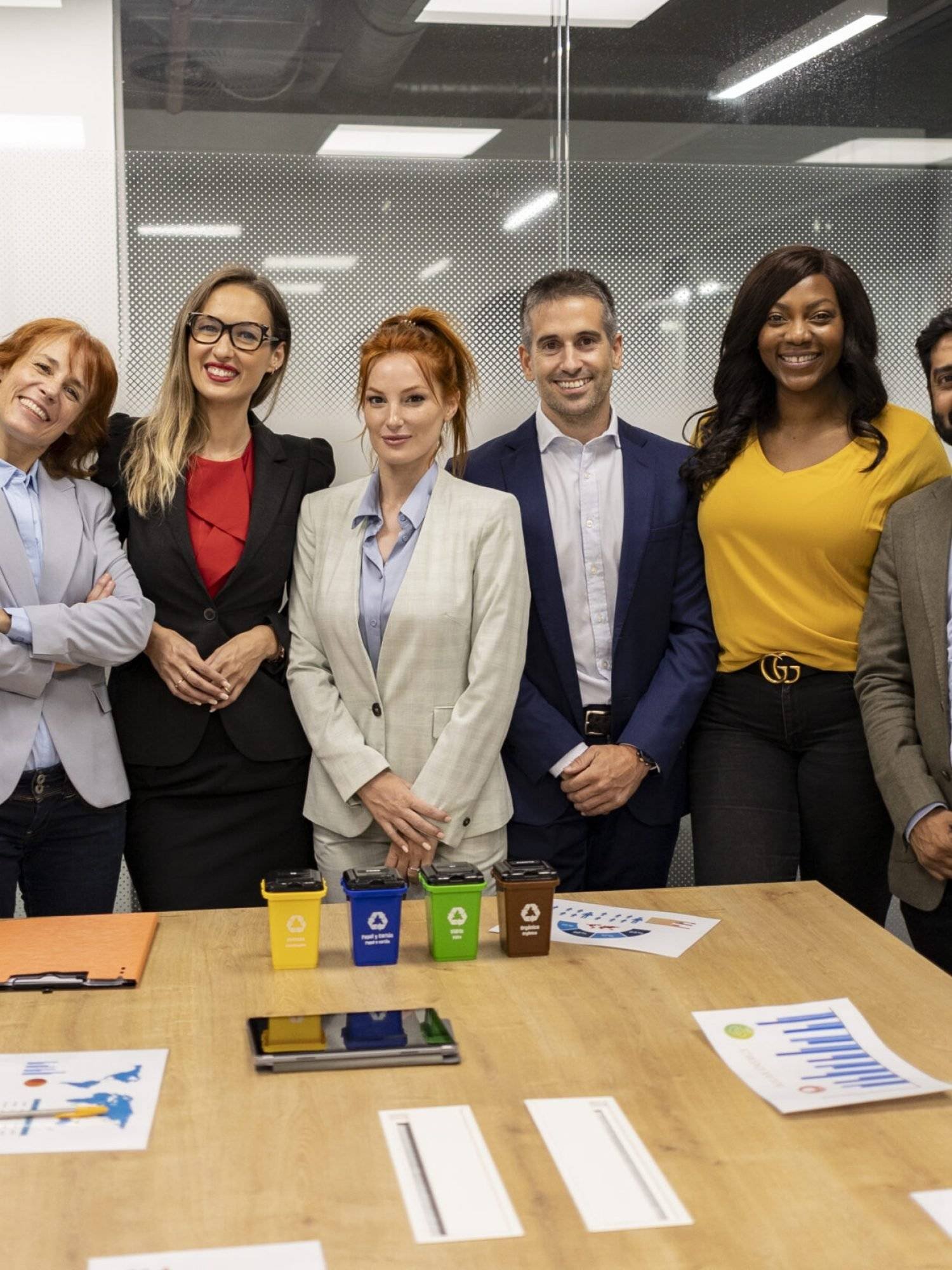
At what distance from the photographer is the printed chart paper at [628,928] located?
6.98 feet

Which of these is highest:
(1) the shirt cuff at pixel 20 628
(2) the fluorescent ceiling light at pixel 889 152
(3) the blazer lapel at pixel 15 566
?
(2) the fluorescent ceiling light at pixel 889 152

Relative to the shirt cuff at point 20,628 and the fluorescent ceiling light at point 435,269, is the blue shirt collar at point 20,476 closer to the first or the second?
the shirt cuff at point 20,628

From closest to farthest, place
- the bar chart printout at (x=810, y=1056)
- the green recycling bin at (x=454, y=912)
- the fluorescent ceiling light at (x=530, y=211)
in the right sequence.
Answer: the bar chart printout at (x=810, y=1056)
the green recycling bin at (x=454, y=912)
the fluorescent ceiling light at (x=530, y=211)

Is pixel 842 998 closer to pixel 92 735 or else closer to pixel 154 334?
pixel 92 735

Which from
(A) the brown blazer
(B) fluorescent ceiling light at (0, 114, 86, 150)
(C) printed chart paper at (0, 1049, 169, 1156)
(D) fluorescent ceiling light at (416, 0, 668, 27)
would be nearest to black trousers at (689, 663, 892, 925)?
(A) the brown blazer

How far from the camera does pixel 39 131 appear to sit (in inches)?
139

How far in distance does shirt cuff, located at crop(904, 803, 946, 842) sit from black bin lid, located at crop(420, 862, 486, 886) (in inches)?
45.2

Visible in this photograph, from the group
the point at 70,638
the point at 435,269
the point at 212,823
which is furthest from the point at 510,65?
the point at 212,823

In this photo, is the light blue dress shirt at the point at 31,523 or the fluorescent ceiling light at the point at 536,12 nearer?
the light blue dress shirt at the point at 31,523

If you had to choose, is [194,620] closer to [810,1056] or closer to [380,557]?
[380,557]

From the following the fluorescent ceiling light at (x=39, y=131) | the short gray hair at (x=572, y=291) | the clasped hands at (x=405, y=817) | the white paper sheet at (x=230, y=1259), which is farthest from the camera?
A: the fluorescent ceiling light at (x=39, y=131)

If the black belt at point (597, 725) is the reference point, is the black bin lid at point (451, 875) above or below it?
below

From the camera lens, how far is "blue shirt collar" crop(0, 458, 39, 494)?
2.78 m

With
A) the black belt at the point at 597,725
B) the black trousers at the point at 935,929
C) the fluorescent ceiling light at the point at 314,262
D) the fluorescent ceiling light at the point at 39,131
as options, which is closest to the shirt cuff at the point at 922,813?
the black trousers at the point at 935,929
